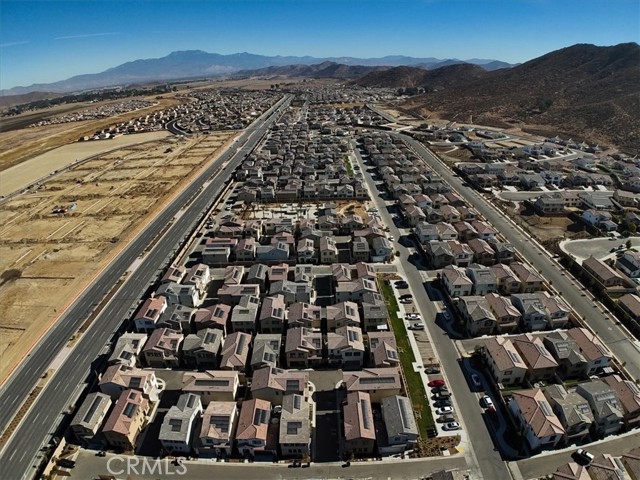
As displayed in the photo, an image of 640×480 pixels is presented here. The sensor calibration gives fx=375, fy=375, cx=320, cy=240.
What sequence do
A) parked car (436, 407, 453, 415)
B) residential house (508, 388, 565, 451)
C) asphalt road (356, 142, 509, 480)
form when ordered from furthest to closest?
parked car (436, 407, 453, 415)
residential house (508, 388, 565, 451)
asphalt road (356, 142, 509, 480)

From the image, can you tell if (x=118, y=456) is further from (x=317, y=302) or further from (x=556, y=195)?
(x=556, y=195)

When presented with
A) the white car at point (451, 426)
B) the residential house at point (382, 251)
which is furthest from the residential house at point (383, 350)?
the residential house at point (382, 251)

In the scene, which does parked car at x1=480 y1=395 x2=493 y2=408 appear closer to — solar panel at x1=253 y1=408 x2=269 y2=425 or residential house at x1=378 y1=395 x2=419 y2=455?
residential house at x1=378 y1=395 x2=419 y2=455

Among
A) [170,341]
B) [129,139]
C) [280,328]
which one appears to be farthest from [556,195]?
[129,139]

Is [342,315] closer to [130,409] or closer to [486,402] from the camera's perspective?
[486,402]

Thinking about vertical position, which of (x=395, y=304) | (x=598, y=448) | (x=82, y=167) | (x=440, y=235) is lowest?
(x=598, y=448)

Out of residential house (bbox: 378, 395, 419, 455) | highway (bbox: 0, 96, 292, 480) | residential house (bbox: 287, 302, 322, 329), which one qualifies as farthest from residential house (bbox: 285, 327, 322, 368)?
highway (bbox: 0, 96, 292, 480)

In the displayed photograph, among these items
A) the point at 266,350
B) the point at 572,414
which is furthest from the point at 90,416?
the point at 572,414
